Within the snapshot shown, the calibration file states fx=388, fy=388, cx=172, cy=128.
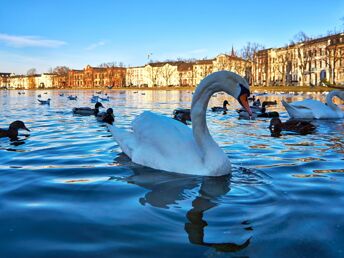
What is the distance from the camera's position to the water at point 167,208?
9.15 feet

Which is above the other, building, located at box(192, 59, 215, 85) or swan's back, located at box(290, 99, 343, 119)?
building, located at box(192, 59, 215, 85)

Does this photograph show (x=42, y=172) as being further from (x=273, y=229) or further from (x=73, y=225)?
(x=273, y=229)

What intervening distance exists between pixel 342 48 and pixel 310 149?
250 feet

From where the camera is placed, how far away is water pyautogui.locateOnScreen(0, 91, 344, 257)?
2.79 meters

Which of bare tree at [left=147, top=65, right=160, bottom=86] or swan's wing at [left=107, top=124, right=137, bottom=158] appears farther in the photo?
bare tree at [left=147, top=65, right=160, bottom=86]

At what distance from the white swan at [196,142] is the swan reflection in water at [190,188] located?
123 millimetres

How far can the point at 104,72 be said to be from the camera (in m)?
180

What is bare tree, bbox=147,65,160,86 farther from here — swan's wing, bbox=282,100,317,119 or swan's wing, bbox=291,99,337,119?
swan's wing, bbox=291,99,337,119

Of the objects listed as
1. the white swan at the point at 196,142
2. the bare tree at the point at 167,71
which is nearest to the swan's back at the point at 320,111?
the white swan at the point at 196,142

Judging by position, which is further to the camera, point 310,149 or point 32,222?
point 310,149

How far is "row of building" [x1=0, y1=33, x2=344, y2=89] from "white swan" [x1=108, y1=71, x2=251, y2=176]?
67.0 m

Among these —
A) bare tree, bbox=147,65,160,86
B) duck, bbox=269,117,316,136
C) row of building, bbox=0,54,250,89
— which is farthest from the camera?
bare tree, bbox=147,65,160,86

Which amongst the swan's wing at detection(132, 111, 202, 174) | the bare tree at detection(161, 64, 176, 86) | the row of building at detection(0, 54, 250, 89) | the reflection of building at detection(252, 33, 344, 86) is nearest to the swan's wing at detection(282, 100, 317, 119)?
the swan's wing at detection(132, 111, 202, 174)

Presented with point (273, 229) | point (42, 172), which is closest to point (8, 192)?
point (42, 172)
